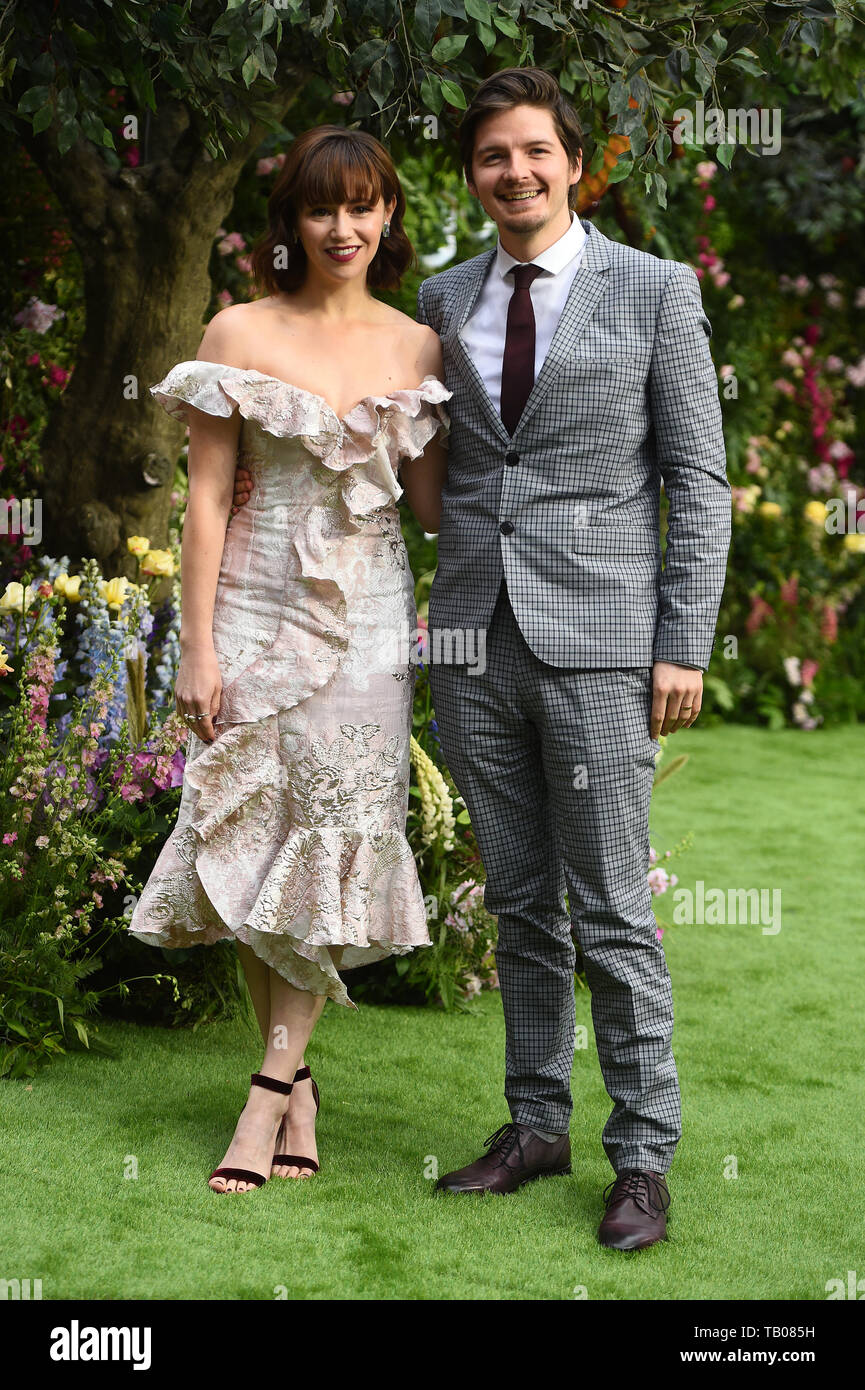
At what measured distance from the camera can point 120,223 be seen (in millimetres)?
3596

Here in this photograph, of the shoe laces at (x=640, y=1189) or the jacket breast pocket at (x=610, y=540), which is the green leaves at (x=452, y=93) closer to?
the jacket breast pocket at (x=610, y=540)

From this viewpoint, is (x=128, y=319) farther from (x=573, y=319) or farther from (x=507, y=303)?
(x=573, y=319)

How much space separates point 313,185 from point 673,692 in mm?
1052

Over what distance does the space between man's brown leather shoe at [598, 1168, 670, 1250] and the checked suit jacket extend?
0.89 m

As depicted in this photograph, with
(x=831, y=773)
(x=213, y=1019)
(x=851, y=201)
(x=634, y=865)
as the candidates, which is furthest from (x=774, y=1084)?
(x=851, y=201)

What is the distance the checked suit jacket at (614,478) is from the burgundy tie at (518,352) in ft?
0.09

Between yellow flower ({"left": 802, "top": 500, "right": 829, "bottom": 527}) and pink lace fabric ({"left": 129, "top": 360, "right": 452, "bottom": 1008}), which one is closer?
pink lace fabric ({"left": 129, "top": 360, "right": 452, "bottom": 1008})

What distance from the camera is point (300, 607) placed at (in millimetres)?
2502

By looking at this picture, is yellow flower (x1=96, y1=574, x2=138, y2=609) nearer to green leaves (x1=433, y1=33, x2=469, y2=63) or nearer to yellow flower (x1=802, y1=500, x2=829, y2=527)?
green leaves (x1=433, y1=33, x2=469, y2=63)

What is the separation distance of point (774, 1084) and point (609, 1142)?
841mm

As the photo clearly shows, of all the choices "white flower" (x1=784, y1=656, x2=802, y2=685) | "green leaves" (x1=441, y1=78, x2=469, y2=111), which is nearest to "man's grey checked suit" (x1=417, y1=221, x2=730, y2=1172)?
"green leaves" (x1=441, y1=78, x2=469, y2=111)

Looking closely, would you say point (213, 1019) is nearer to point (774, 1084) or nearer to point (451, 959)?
point (451, 959)

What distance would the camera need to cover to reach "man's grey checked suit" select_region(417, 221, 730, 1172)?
7.60ft

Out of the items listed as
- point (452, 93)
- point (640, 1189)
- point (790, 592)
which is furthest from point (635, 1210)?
point (790, 592)
